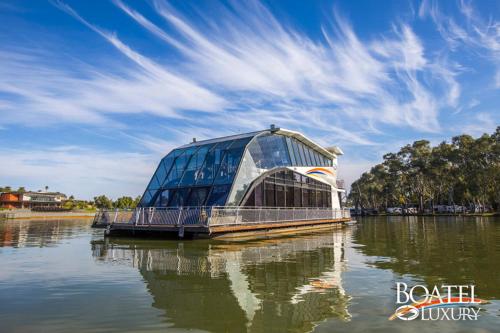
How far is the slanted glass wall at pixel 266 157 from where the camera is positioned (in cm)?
2292

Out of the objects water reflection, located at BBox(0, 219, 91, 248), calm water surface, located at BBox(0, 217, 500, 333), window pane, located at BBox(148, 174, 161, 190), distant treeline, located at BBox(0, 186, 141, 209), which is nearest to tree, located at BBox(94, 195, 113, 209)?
distant treeline, located at BBox(0, 186, 141, 209)

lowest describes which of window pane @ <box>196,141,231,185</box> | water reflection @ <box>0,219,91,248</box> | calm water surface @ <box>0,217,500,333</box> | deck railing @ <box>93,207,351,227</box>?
calm water surface @ <box>0,217,500,333</box>

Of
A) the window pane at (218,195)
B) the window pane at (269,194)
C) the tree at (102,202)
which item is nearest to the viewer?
the window pane at (218,195)

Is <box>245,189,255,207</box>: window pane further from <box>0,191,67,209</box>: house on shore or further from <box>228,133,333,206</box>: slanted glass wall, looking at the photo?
<box>0,191,67,209</box>: house on shore

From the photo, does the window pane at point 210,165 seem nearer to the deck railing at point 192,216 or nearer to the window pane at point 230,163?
the window pane at point 230,163

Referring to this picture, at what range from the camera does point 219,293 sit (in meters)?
7.92

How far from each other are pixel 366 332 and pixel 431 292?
10.5ft

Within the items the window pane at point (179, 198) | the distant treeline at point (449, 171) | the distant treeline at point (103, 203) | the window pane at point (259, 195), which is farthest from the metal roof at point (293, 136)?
the distant treeline at point (103, 203)

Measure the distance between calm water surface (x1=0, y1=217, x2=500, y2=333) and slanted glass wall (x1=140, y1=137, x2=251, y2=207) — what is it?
888 cm

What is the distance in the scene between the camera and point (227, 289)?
8.28 meters

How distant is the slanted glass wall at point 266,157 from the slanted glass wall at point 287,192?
0.70 metres

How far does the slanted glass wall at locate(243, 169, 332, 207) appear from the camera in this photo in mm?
24781

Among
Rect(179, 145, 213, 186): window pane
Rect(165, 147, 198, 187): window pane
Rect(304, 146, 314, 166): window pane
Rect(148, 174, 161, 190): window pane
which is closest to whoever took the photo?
Rect(179, 145, 213, 186): window pane

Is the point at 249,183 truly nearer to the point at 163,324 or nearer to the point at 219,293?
the point at 219,293
